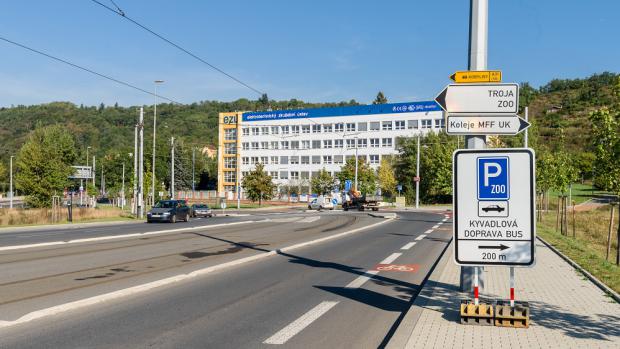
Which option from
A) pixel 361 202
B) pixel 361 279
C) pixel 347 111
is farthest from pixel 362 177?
pixel 361 279

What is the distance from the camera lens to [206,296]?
9.45 m

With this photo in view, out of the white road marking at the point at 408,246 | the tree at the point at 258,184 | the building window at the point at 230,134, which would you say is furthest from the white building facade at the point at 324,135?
the white road marking at the point at 408,246

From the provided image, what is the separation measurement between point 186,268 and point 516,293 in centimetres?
742

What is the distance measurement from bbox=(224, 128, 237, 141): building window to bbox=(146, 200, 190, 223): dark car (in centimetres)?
7398

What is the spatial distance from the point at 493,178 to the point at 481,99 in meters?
1.50

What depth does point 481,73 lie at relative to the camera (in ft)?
28.2

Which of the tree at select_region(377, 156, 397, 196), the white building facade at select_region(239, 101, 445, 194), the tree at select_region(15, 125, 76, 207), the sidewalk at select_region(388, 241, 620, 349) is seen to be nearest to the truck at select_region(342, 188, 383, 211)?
the tree at select_region(377, 156, 397, 196)

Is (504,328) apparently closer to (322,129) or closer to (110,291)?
(110,291)

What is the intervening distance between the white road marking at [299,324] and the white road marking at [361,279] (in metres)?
1.85

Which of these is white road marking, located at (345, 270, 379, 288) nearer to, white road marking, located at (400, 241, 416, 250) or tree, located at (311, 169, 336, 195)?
white road marking, located at (400, 241, 416, 250)

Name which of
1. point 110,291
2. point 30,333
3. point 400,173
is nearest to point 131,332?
point 30,333

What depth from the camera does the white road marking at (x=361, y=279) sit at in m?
10.9

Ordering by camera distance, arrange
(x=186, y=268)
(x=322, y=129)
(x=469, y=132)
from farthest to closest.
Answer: (x=322, y=129) < (x=186, y=268) < (x=469, y=132)

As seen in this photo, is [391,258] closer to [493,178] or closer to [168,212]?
[493,178]
